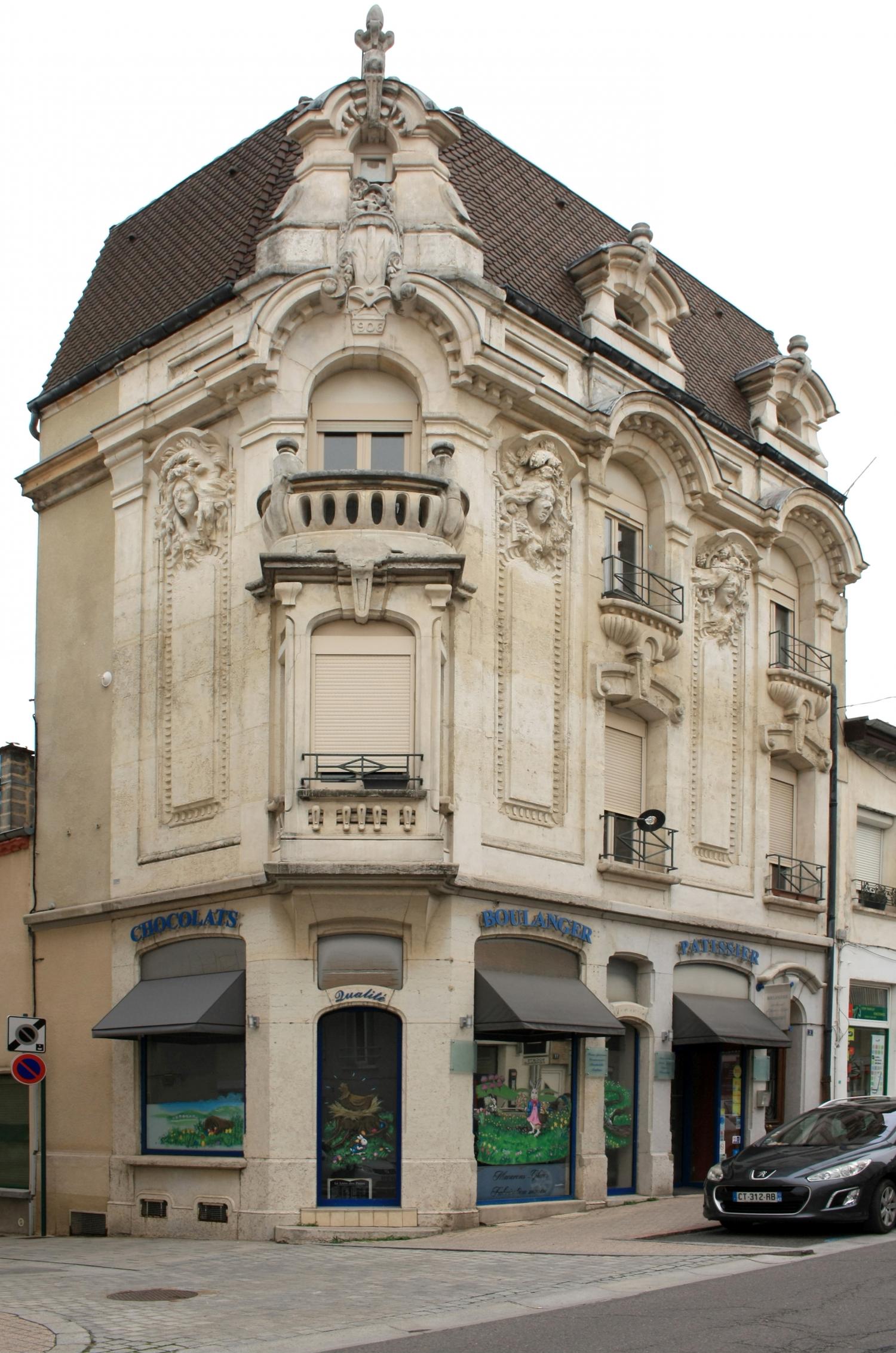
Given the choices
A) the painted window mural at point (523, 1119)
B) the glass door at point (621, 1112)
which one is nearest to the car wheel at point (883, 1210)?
the painted window mural at point (523, 1119)

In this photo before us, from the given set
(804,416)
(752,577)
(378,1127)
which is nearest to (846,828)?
(752,577)

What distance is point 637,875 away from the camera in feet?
78.3

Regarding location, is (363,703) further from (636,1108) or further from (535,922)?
(636,1108)

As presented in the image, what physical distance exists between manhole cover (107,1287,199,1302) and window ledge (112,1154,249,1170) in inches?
203

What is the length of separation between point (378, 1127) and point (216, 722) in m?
5.87

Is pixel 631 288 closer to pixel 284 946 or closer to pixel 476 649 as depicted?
pixel 476 649

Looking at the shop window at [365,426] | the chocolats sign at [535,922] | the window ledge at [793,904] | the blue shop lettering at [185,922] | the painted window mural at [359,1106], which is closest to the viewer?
the painted window mural at [359,1106]

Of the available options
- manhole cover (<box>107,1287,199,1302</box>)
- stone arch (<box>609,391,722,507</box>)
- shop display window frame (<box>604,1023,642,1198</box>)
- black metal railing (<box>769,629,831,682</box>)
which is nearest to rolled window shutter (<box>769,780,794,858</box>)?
black metal railing (<box>769,629,831,682</box>)

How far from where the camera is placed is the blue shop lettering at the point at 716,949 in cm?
2505

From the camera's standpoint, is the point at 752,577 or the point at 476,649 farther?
the point at 752,577

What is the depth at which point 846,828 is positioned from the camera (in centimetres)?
2980

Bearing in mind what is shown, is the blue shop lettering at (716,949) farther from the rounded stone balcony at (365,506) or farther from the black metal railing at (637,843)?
the rounded stone balcony at (365,506)

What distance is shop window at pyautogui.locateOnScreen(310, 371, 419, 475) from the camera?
22.0m

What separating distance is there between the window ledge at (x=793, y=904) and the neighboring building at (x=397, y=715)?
0.34ft
